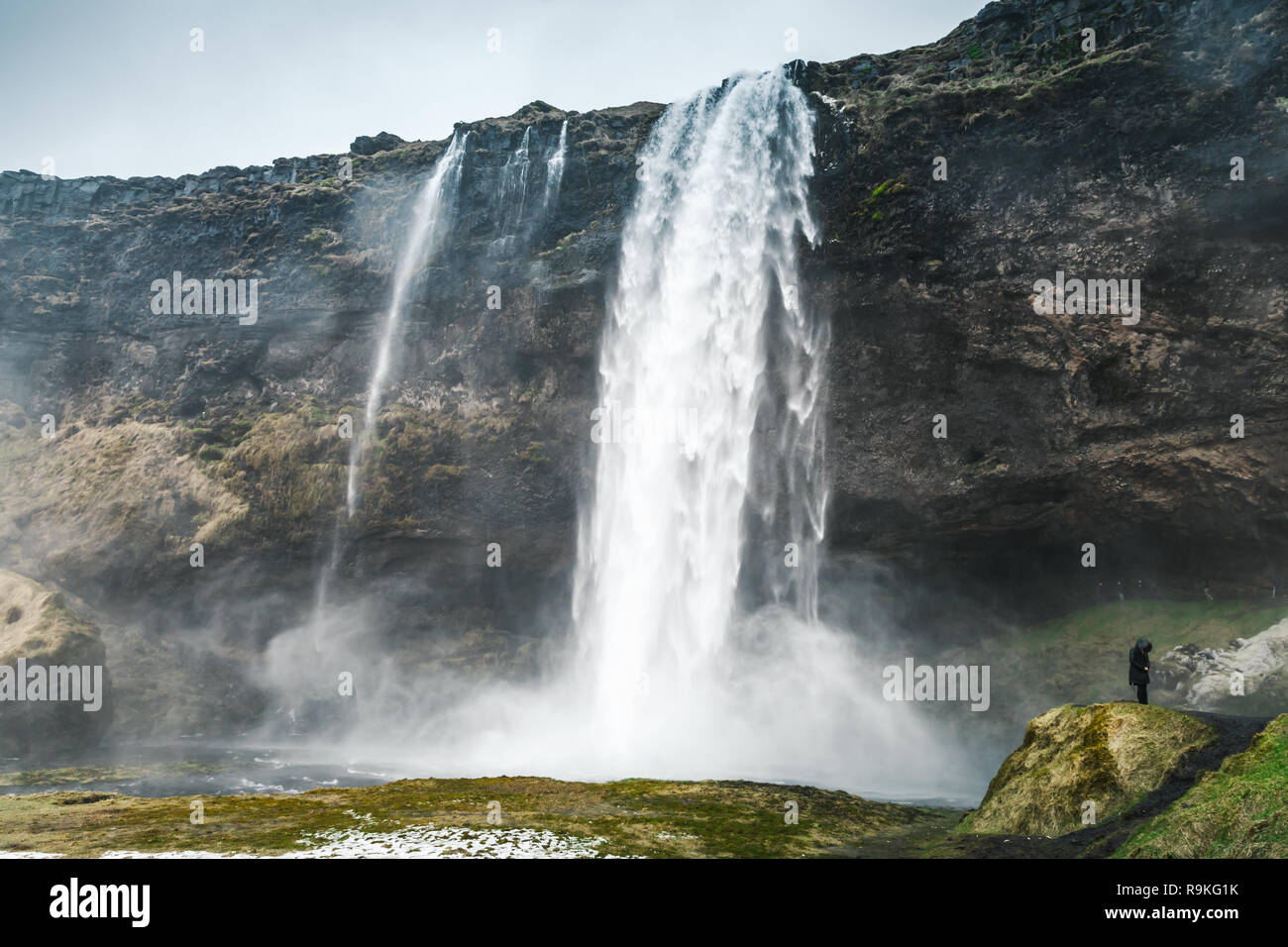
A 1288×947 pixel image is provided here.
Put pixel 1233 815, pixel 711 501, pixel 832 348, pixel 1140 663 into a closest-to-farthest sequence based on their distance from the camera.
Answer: pixel 1233 815, pixel 1140 663, pixel 832 348, pixel 711 501

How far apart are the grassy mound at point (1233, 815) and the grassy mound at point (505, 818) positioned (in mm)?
4484

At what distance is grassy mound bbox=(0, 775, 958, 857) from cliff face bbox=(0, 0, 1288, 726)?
19081 millimetres

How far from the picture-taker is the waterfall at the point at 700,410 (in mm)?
34906

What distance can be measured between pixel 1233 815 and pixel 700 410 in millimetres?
27437

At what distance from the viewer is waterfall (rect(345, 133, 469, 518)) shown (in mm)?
42656

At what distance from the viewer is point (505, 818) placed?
48.0 feet

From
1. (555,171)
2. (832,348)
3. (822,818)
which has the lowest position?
(822,818)

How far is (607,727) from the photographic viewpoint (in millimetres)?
33406

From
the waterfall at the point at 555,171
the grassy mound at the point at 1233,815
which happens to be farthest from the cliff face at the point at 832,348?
the grassy mound at the point at 1233,815

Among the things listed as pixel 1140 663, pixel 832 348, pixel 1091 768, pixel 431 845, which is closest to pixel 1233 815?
pixel 1091 768

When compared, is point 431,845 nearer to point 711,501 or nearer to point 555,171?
point 711,501

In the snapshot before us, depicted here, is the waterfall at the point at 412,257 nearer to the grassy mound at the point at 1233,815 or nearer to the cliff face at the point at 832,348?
the cliff face at the point at 832,348
